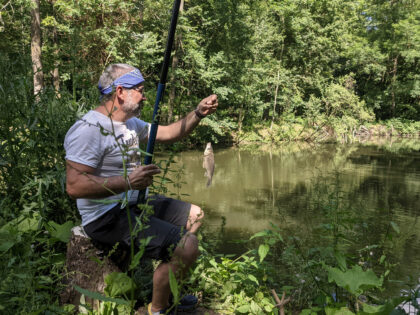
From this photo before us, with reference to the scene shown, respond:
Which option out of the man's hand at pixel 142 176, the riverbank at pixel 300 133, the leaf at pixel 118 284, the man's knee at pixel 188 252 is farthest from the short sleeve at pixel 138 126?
the riverbank at pixel 300 133

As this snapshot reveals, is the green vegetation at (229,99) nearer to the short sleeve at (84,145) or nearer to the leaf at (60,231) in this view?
the leaf at (60,231)

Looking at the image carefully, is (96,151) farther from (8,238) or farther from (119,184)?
(8,238)

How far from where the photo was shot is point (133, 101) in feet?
7.38

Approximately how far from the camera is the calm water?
4.51 m

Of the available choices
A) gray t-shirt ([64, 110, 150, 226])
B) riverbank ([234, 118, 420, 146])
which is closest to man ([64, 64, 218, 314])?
gray t-shirt ([64, 110, 150, 226])

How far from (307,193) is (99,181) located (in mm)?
8142

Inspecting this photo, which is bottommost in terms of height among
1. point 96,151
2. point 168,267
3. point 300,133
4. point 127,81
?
point 300,133

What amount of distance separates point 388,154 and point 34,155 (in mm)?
18143

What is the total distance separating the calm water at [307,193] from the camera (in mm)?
4514

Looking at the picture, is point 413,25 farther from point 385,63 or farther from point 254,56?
point 254,56

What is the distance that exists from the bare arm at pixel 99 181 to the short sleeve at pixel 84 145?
1.3 inches

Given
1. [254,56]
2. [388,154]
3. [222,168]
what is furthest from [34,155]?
[254,56]

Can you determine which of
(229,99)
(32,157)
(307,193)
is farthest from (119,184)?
(229,99)

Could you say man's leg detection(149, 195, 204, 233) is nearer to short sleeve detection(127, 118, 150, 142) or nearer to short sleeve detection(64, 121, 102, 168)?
short sleeve detection(127, 118, 150, 142)
